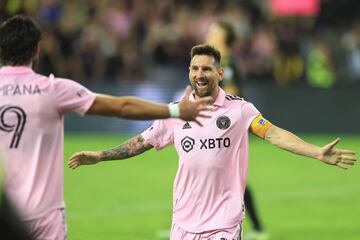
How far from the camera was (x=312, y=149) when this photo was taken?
7.77 meters

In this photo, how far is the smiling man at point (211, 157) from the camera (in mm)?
8008

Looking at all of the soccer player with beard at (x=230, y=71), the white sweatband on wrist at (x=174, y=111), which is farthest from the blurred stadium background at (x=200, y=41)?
the white sweatband on wrist at (x=174, y=111)

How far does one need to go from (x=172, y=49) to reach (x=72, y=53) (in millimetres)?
2371

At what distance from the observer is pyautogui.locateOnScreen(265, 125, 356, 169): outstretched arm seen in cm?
761

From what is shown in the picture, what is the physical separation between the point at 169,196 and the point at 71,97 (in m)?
9.42

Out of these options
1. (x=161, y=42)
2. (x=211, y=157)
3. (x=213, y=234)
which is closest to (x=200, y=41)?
(x=161, y=42)

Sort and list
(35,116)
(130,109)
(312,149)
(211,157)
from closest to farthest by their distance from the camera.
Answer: (35,116) → (130,109) → (312,149) → (211,157)

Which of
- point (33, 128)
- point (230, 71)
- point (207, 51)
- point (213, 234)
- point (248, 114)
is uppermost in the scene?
point (230, 71)

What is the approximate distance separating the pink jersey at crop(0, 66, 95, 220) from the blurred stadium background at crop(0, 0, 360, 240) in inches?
432

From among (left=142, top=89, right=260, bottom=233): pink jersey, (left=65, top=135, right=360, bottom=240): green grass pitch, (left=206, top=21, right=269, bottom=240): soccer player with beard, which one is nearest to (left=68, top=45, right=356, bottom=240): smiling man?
(left=142, top=89, right=260, bottom=233): pink jersey

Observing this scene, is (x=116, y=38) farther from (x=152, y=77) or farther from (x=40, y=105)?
(x=40, y=105)

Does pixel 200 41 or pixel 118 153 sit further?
pixel 200 41

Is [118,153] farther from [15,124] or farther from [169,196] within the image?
[169,196]

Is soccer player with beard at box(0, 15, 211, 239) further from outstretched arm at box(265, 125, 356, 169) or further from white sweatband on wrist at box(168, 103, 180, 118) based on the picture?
outstretched arm at box(265, 125, 356, 169)
